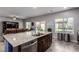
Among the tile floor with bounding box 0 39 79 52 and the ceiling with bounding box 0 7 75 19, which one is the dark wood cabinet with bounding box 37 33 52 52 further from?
the ceiling with bounding box 0 7 75 19

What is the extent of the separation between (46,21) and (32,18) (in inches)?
10.6

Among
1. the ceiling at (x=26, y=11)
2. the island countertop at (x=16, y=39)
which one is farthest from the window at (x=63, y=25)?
the island countertop at (x=16, y=39)

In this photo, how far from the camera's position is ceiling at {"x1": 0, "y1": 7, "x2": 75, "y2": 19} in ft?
4.14

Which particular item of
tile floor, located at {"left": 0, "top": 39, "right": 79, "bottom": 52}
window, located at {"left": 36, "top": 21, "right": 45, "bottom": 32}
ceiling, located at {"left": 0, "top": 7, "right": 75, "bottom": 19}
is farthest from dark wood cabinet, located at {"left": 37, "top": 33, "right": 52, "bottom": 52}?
ceiling, located at {"left": 0, "top": 7, "right": 75, "bottom": 19}

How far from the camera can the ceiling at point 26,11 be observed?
1.26 meters

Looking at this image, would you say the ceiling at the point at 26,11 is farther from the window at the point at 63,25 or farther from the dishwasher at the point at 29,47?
the dishwasher at the point at 29,47

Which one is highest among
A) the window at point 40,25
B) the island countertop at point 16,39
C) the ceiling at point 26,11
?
the ceiling at point 26,11

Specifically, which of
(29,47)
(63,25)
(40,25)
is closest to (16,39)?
(29,47)

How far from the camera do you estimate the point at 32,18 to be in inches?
55.9

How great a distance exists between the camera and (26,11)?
1.36 metres

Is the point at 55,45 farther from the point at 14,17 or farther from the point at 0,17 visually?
the point at 0,17

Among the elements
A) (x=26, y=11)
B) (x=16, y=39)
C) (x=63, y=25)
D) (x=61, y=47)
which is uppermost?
(x=26, y=11)

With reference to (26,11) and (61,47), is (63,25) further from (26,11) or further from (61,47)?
(26,11)
